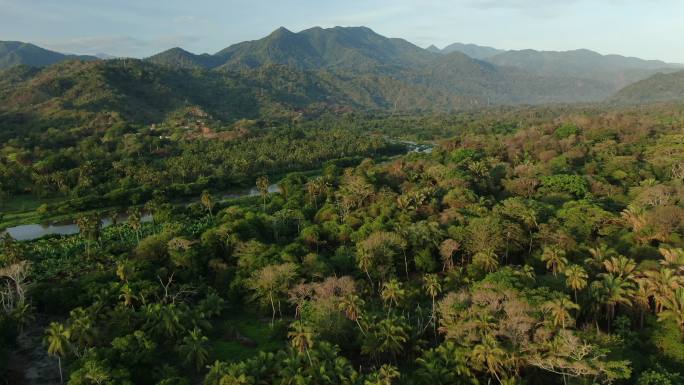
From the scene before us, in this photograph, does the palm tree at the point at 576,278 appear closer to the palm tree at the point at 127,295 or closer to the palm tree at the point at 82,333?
the palm tree at the point at 127,295

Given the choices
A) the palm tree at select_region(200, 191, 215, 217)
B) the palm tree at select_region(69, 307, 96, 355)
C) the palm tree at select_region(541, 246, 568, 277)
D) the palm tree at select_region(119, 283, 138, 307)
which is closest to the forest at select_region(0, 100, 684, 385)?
the palm tree at select_region(69, 307, 96, 355)

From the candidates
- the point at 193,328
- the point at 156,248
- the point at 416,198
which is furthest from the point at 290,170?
the point at 193,328

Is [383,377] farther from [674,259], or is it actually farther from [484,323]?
[674,259]

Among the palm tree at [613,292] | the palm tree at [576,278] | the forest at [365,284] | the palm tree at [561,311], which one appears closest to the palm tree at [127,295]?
the forest at [365,284]

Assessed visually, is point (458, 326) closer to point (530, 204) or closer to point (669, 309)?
point (669, 309)

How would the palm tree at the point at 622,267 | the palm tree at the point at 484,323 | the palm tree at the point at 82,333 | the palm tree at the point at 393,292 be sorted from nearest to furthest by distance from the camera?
the palm tree at the point at 484,323, the palm tree at the point at 82,333, the palm tree at the point at 622,267, the palm tree at the point at 393,292
